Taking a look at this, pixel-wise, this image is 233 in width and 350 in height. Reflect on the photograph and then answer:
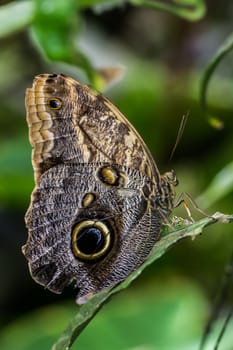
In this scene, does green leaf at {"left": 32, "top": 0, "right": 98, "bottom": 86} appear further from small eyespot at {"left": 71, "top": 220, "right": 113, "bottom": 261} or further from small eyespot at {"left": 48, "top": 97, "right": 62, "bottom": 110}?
small eyespot at {"left": 71, "top": 220, "right": 113, "bottom": 261}

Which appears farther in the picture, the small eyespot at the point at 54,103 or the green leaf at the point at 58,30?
the green leaf at the point at 58,30

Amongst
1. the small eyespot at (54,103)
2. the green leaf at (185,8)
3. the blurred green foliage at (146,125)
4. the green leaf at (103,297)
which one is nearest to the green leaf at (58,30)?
the blurred green foliage at (146,125)

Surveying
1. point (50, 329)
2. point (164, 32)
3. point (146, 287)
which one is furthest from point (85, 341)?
point (164, 32)

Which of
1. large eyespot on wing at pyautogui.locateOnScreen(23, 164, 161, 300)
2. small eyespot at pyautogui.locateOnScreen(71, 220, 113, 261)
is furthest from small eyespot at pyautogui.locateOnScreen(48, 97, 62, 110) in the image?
small eyespot at pyautogui.locateOnScreen(71, 220, 113, 261)

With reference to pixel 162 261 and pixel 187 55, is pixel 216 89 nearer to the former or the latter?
pixel 187 55

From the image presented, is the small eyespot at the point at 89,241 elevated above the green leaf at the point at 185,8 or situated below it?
below

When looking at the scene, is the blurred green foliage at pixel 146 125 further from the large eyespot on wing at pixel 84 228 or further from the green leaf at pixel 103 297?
the green leaf at pixel 103 297
